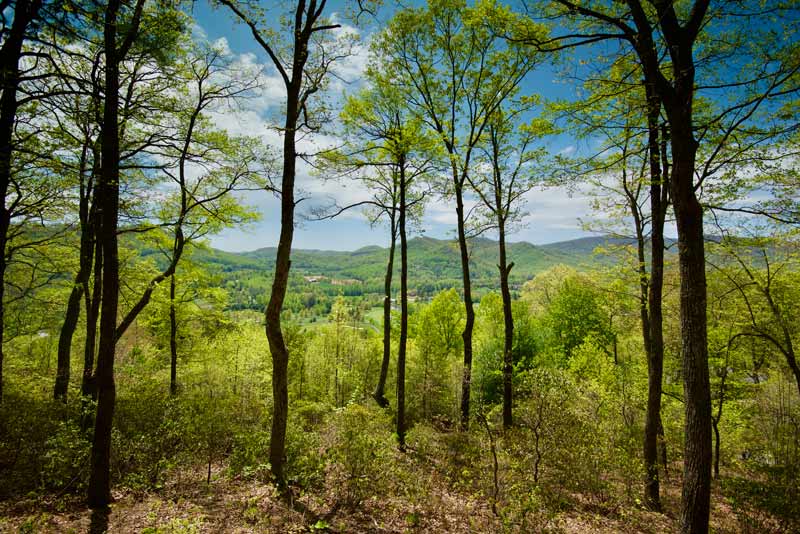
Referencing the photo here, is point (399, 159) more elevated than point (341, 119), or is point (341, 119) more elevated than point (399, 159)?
point (341, 119)

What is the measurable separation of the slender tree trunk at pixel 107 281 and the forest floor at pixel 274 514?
0.53 meters

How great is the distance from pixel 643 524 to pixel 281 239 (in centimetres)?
912

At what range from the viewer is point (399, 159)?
1030 centimetres

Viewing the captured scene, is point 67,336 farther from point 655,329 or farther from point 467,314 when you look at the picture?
point 655,329

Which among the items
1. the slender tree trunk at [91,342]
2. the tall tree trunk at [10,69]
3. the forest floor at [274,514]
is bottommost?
the forest floor at [274,514]

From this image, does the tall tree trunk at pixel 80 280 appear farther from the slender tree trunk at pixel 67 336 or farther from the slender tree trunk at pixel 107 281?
the slender tree trunk at pixel 107 281

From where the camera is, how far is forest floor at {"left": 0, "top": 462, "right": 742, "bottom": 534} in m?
4.88

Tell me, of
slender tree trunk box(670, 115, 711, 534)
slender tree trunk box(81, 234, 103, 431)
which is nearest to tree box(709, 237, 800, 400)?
slender tree trunk box(670, 115, 711, 534)

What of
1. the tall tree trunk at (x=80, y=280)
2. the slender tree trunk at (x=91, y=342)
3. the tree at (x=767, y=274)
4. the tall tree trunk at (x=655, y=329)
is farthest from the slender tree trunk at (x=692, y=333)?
the tall tree trunk at (x=80, y=280)

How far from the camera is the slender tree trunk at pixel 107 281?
529 centimetres

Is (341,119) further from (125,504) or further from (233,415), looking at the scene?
(125,504)

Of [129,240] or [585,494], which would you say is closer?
[585,494]

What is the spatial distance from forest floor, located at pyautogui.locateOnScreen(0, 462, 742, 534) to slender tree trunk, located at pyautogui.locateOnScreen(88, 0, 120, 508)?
53cm

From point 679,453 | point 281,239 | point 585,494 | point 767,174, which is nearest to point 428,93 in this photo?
point 281,239
